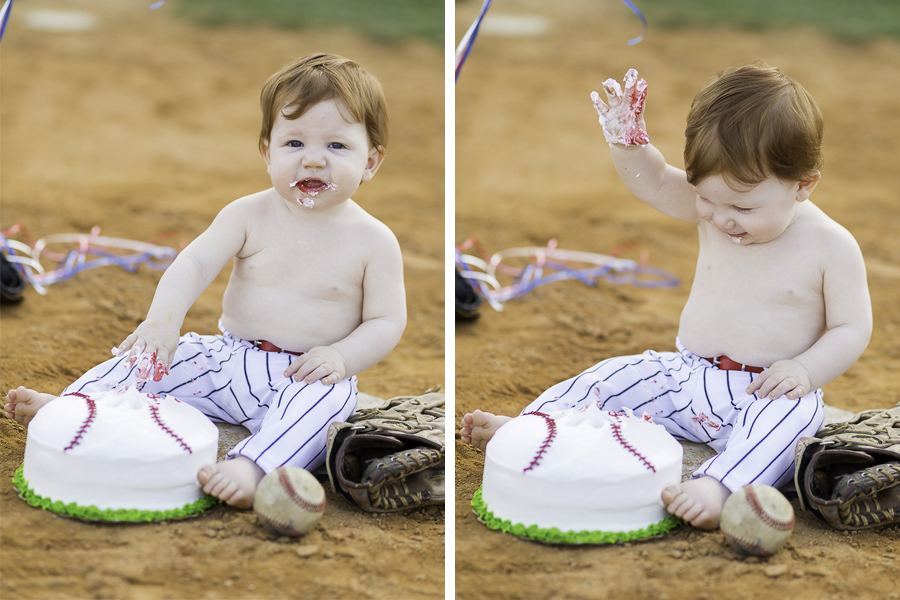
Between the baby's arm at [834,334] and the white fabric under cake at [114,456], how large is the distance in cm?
128

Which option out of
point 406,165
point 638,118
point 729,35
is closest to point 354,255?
point 638,118

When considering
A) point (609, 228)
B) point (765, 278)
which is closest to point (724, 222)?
point (765, 278)

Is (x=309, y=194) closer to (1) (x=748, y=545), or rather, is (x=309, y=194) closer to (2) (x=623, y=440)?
(2) (x=623, y=440)

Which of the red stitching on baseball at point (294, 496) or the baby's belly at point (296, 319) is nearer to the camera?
the red stitching on baseball at point (294, 496)

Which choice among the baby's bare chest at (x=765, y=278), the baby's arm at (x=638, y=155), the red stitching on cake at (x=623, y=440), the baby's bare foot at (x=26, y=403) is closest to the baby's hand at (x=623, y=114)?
the baby's arm at (x=638, y=155)

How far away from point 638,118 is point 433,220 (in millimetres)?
2369

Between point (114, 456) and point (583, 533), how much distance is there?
0.96m

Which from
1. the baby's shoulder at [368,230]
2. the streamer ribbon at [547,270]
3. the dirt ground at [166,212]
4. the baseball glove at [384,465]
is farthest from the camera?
the streamer ribbon at [547,270]

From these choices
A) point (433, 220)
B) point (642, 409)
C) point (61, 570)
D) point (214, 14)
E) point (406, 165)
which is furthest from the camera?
point (214, 14)

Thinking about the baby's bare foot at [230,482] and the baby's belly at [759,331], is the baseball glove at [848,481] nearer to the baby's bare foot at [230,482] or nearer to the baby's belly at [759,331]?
the baby's belly at [759,331]

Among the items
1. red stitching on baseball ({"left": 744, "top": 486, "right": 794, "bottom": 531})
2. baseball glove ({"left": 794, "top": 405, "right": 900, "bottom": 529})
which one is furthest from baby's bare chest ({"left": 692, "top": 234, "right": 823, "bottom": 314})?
red stitching on baseball ({"left": 744, "top": 486, "right": 794, "bottom": 531})

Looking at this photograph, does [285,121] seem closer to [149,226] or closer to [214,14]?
[149,226]

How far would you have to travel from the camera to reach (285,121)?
2268mm

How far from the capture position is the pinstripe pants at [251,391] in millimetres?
2143
